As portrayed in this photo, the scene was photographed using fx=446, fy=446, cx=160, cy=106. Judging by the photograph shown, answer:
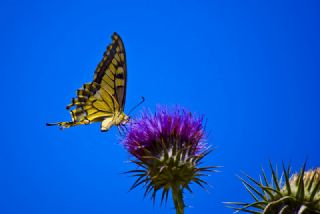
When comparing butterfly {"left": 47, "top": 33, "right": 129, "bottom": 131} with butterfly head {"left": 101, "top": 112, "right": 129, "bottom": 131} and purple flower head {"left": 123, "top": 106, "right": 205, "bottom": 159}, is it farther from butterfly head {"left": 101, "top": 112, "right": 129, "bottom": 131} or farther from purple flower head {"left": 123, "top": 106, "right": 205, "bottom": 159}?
purple flower head {"left": 123, "top": 106, "right": 205, "bottom": 159}

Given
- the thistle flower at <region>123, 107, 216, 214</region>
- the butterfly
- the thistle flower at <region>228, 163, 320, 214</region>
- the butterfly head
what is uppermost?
the butterfly

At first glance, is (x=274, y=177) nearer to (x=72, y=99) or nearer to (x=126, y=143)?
(x=126, y=143)

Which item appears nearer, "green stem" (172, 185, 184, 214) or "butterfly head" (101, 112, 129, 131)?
"green stem" (172, 185, 184, 214)

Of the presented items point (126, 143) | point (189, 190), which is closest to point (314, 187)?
point (189, 190)

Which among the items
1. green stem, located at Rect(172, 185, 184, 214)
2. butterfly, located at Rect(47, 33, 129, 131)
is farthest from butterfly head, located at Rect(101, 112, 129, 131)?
green stem, located at Rect(172, 185, 184, 214)

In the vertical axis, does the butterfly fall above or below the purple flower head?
above

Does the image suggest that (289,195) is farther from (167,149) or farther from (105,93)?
(105,93)

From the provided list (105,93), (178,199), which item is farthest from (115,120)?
(178,199)
